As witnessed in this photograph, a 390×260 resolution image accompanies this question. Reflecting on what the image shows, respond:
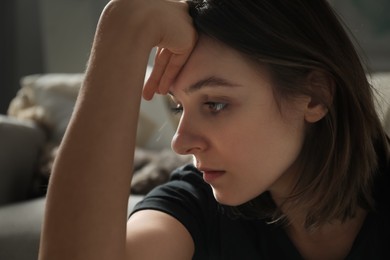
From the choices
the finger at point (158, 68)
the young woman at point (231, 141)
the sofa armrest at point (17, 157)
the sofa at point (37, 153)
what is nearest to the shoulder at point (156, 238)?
the young woman at point (231, 141)

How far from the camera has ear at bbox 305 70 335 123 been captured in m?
1.04

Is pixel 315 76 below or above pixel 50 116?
above

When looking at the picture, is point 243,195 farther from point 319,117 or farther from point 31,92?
point 31,92

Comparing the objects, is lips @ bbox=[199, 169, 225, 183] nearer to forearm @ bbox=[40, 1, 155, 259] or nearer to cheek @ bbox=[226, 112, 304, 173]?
cheek @ bbox=[226, 112, 304, 173]

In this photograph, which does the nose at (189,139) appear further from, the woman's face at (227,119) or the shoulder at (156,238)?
the shoulder at (156,238)

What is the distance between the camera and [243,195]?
39.1 inches

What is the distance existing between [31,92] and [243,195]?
1687mm

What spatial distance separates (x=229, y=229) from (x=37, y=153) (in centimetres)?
121

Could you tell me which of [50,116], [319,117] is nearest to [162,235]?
[319,117]

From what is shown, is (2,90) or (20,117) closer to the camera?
(20,117)

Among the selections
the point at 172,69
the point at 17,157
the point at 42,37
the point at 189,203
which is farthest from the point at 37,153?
the point at 42,37

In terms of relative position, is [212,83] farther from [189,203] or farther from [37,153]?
[37,153]

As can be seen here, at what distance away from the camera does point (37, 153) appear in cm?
217

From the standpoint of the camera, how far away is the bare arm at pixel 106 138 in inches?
33.2
